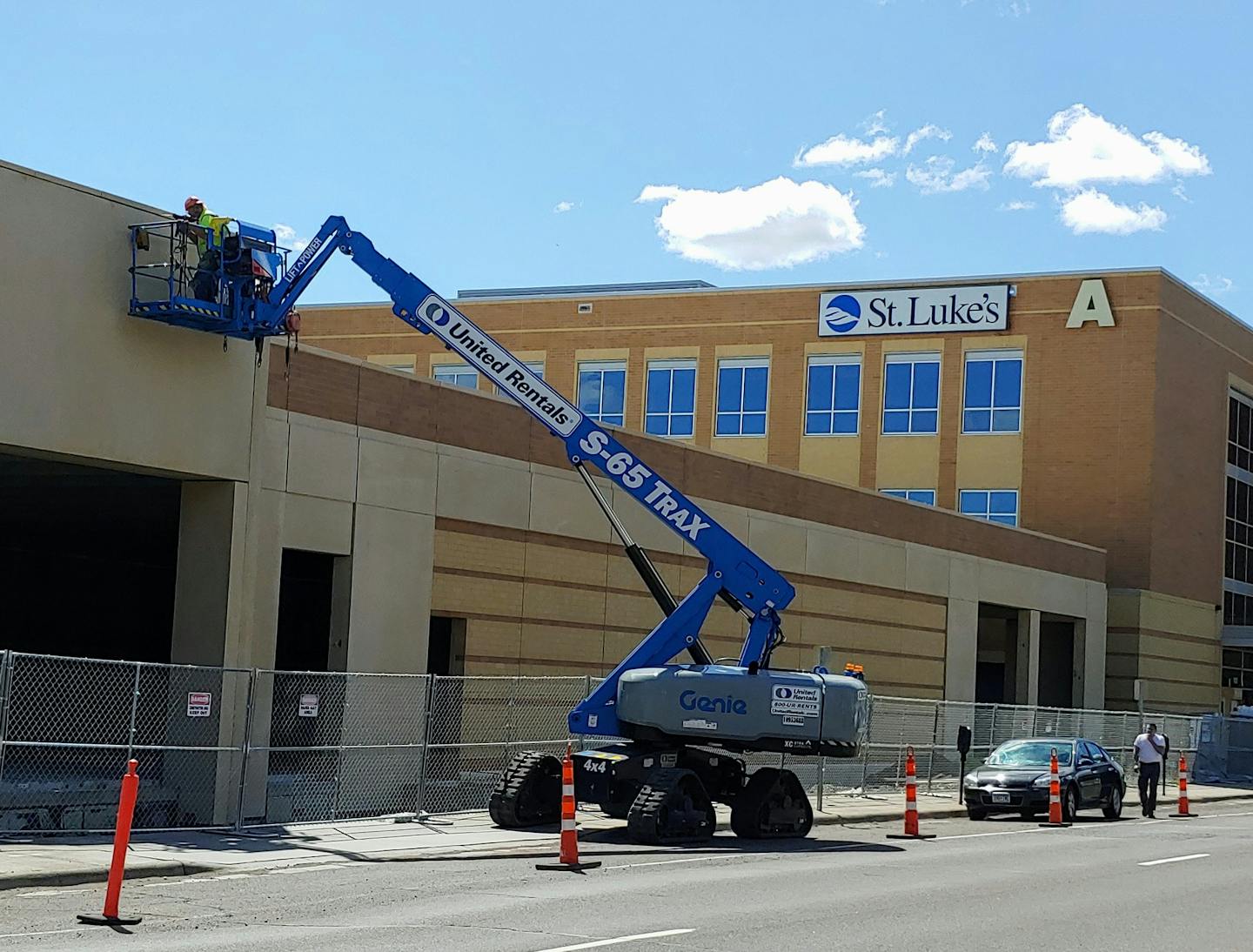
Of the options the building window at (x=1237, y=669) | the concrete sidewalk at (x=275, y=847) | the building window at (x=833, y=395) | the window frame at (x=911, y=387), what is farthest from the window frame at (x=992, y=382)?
the concrete sidewalk at (x=275, y=847)

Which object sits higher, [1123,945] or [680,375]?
[680,375]

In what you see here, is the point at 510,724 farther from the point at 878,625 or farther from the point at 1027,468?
the point at 1027,468

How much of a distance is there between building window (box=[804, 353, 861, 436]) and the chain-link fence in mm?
23813

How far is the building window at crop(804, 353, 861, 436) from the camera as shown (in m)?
52.2

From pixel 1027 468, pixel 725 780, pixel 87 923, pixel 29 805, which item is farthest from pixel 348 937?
pixel 1027 468

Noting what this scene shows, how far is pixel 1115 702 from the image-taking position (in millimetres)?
50250

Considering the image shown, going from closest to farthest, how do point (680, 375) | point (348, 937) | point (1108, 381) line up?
1. point (348, 937)
2. point (1108, 381)
3. point (680, 375)

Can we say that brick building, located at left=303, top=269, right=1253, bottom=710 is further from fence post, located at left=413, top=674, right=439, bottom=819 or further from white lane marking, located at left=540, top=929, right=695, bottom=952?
white lane marking, located at left=540, top=929, right=695, bottom=952

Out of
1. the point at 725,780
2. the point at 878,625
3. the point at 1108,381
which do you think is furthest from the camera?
the point at 1108,381

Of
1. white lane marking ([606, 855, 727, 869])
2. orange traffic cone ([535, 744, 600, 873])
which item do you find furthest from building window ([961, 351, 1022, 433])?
orange traffic cone ([535, 744, 600, 873])

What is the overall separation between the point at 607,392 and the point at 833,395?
718 cm

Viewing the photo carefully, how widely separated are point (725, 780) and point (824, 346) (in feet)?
104

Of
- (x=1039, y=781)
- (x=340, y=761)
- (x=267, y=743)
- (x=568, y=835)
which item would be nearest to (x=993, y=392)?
(x=1039, y=781)

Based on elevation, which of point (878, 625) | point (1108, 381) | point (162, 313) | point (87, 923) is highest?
point (1108, 381)
